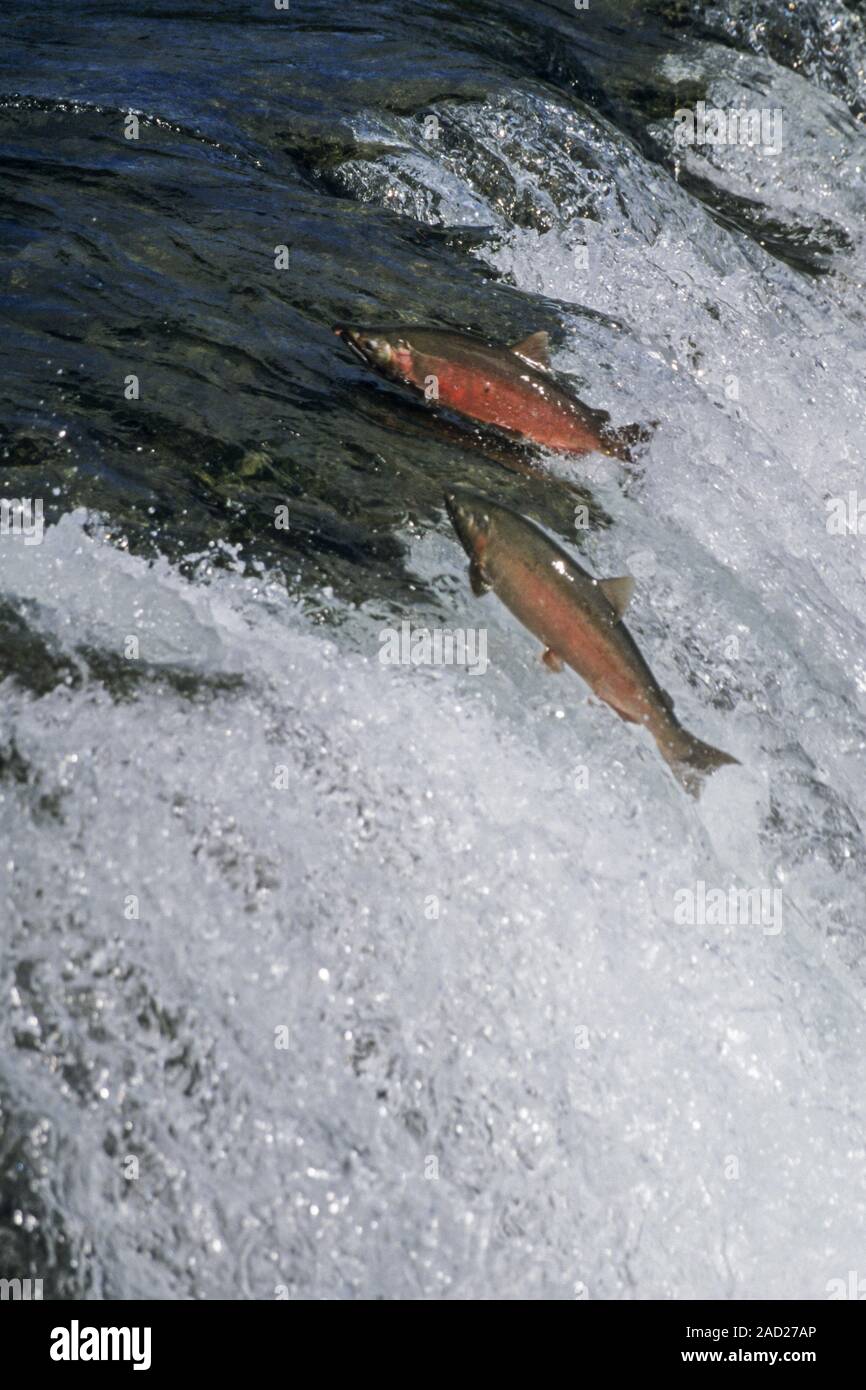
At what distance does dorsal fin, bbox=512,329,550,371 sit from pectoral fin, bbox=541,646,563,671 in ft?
4.64

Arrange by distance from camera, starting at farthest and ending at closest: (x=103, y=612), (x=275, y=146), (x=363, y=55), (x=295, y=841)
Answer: (x=363, y=55)
(x=275, y=146)
(x=103, y=612)
(x=295, y=841)

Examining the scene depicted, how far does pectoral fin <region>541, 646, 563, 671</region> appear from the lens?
374cm

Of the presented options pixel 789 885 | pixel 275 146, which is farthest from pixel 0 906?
pixel 275 146

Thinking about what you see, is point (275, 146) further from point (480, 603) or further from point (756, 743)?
point (756, 743)

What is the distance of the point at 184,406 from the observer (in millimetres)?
4590

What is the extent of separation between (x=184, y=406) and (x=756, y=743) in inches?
84.1
